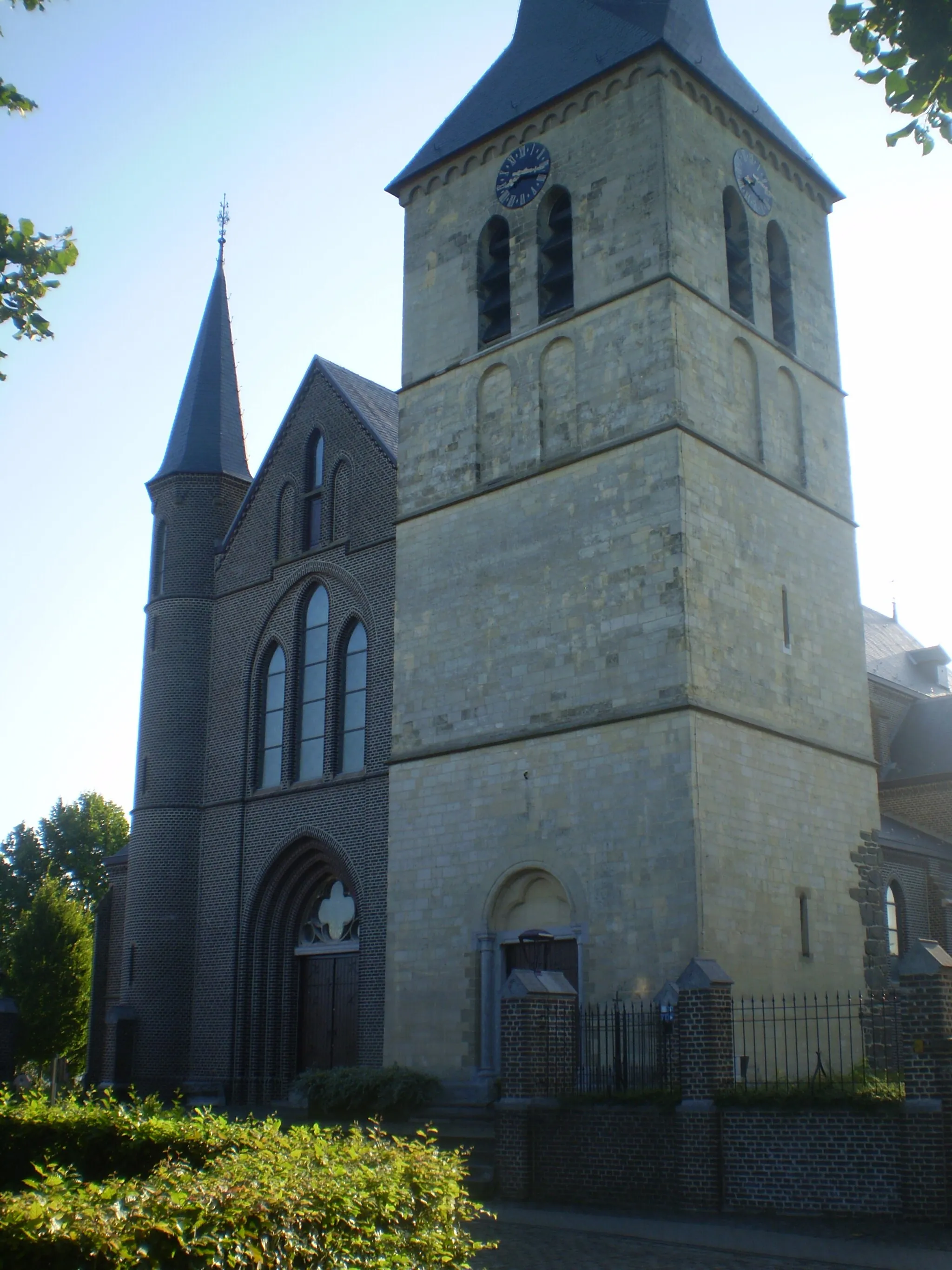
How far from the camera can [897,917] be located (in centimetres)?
2919

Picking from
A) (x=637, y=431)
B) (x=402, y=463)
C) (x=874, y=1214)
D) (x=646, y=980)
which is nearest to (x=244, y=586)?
(x=402, y=463)

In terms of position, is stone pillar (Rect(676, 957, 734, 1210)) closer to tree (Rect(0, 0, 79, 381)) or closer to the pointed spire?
tree (Rect(0, 0, 79, 381))

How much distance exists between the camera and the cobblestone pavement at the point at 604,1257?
36.0 feet

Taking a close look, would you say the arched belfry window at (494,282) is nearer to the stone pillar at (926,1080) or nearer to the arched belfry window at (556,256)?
the arched belfry window at (556,256)

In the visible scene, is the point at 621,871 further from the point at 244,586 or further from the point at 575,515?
the point at 244,586

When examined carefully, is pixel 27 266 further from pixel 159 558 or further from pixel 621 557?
pixel 159 558

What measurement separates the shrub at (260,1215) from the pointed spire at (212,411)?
71.9 feet

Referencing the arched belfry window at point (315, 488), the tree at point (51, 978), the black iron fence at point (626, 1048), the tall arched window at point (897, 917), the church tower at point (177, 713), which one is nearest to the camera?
the black iron fence at point (626, 1048)

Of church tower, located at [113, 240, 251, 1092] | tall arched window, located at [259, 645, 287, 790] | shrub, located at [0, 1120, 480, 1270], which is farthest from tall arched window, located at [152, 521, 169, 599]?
shrub, located at [0, 1120, 480, 1270]

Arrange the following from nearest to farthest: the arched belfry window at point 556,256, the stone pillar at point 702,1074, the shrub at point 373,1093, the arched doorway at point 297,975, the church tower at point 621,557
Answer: the stone pillar at point 702,1074 < the church tower at point 621,557 < the shrub at point 373,1093 < the arched belfry window at point 556,256 < the arched doorway at point 297,975

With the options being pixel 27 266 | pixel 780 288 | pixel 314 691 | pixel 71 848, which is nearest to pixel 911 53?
pixel 27 266

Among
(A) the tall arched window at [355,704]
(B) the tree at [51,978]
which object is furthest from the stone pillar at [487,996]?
(B) the tree at [51,978]

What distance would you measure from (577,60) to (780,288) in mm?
5357

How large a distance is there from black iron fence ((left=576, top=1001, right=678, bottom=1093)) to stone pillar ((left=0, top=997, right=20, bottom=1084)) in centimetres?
1312
